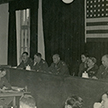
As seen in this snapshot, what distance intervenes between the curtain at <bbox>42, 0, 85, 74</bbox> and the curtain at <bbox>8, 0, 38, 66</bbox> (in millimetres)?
267

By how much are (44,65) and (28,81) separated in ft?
3.60

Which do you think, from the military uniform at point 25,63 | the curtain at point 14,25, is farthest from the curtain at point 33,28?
the military uniform at point 25,63

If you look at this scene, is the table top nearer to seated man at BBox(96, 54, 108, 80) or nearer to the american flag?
seated man at BBox(96, 54, 108, 80)

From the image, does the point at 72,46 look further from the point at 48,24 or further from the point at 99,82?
the point at 99,82

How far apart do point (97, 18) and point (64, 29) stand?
6.88 ft

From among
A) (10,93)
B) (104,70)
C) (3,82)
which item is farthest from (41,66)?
(104,70)

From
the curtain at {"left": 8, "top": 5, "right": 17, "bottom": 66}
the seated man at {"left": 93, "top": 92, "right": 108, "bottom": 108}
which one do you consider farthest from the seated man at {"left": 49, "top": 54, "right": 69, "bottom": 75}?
the seated man at {"left": 93, "top": 92, "right": 108, "bottom": 108}

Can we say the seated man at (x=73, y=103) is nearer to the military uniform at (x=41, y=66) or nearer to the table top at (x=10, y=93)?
the table top at (x=10, y=93)

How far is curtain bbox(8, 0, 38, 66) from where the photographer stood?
7565 mm

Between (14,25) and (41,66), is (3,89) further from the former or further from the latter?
(14,25)

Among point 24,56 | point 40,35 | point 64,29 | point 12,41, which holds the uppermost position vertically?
point 64,29

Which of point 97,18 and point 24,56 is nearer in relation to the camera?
point 97,18

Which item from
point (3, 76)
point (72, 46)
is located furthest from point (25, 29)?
point (3, 76)

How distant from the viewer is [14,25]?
8031 mm
